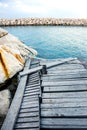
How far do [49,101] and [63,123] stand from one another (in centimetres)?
152

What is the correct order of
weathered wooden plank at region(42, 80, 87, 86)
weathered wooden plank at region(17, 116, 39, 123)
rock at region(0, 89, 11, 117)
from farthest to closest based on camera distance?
weathered wooden plank at region(42, 80, 87, 86), rock at region(0, 89, 11, 117), weathered wooden plank at region(17, 116, 39, 123)

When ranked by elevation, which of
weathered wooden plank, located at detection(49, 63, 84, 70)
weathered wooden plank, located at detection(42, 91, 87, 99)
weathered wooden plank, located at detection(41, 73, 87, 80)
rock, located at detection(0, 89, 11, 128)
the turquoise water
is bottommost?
the turquoise water

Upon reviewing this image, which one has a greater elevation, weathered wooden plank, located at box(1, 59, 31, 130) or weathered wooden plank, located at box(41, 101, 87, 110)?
weathered wooden plank, located at box(41, 101, 87, 110)

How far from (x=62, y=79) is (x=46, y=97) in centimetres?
224

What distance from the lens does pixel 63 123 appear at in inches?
291

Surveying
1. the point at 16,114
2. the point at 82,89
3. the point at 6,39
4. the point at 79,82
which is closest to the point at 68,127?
the point at 16,114

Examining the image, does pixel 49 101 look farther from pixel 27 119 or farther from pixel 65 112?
pixel 27 119

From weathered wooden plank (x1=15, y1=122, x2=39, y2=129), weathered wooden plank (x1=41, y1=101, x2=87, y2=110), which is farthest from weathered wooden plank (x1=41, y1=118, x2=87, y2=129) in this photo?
weathered wooden plank (x1=41, y1=101, x2=87, y2=110)

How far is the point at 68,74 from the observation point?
38.9ft

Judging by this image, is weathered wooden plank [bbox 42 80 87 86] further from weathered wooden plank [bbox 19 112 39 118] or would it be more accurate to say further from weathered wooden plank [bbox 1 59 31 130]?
weathered wooden plank [bbox 19 112 39 118]

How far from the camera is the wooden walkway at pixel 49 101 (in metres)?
7.42

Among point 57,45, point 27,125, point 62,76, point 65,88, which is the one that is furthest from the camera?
point 57,45

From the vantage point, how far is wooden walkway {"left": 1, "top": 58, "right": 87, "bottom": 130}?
742 cm

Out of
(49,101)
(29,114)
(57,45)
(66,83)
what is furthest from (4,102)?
(57,45)
